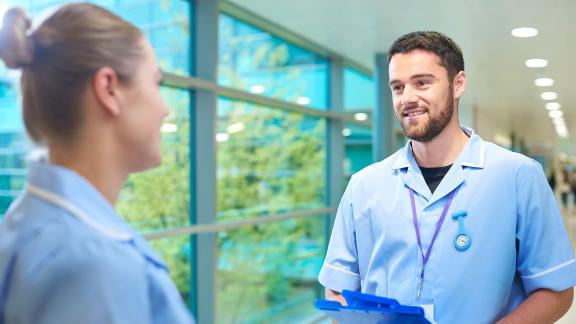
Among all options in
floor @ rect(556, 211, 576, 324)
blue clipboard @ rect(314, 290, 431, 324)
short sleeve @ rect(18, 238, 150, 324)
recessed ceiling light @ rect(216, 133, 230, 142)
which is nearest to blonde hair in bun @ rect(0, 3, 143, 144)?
short sleeve @ rect(18, 238, 150, 324)

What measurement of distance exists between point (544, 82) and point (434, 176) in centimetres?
737

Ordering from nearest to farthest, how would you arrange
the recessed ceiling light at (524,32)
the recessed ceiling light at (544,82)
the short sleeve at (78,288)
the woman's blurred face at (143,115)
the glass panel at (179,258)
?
the short sleeve at (78,288), the woman's blurred face at (143,115), the glass panel at (179,258), the recessed ceiling light at (524,32), the recessed ceiling light at (544,82)

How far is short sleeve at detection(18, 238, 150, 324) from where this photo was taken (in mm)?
688

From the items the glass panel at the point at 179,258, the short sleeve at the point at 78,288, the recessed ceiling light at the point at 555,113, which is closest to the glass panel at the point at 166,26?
the glass panel at the point at 179,258

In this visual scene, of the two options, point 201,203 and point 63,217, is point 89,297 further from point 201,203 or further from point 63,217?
point 201,203

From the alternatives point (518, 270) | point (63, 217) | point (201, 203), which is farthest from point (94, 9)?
point (201, 203)

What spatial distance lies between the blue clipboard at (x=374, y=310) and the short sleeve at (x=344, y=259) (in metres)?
0.38

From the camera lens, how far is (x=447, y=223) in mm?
1611

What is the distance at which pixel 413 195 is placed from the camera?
5.58ft

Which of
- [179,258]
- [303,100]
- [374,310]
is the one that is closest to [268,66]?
[303,100]

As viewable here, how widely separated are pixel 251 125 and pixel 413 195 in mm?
3744

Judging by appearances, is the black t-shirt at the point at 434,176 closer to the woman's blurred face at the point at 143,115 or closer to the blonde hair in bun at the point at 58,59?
the woman's blurred face at the point at 143,115

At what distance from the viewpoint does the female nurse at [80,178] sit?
70 centimetres

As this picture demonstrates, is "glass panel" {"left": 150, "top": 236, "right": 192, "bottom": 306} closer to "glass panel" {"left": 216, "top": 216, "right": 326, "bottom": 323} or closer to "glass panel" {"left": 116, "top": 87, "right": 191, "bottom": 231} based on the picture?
"glass panel" {"left": 116, "top": 87, "right": 191, "bottom": 231}
